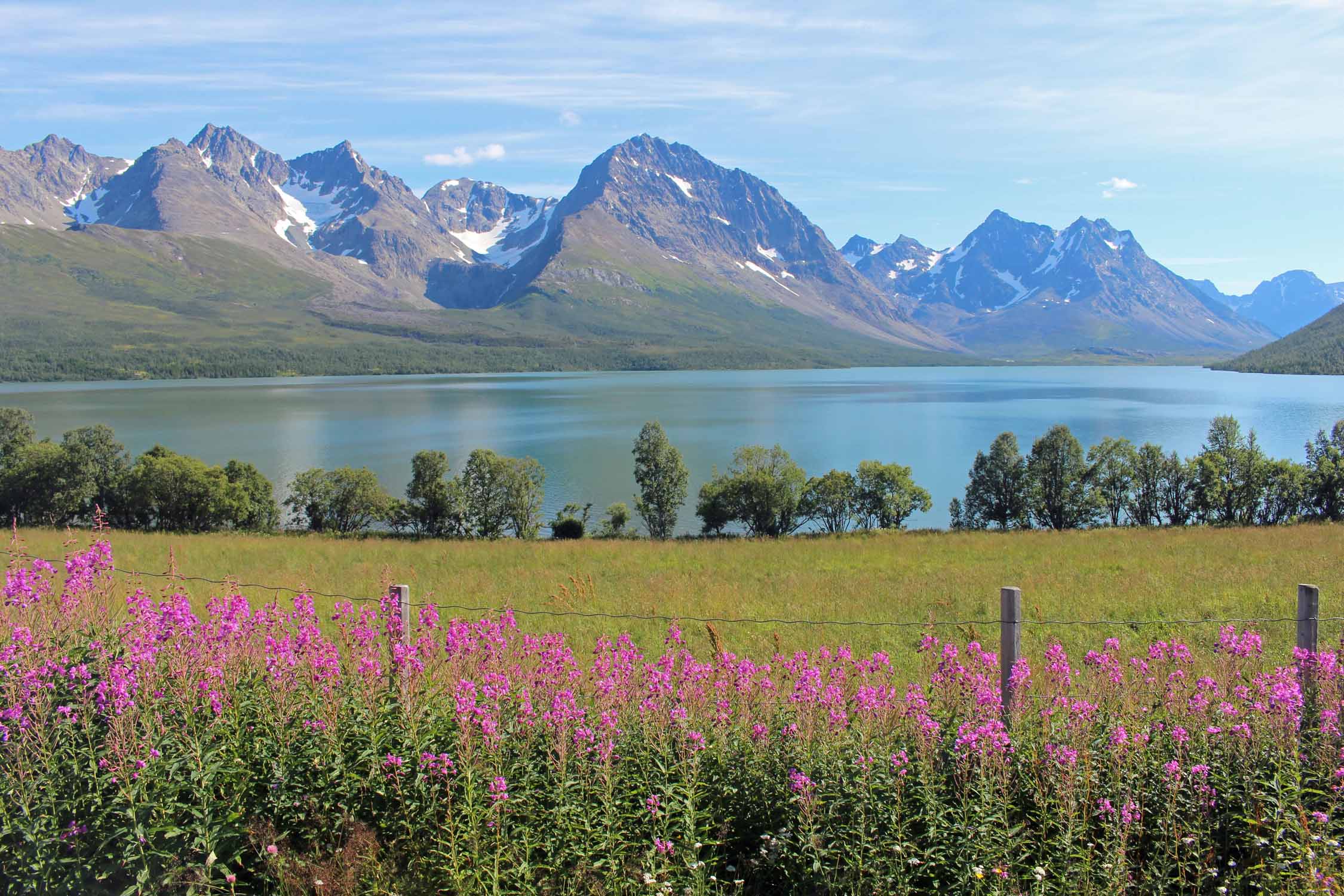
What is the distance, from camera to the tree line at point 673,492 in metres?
50.7

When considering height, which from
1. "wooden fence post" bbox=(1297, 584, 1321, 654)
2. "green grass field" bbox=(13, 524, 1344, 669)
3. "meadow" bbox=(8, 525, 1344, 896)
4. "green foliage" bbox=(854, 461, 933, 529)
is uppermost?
"wooden fence post" bbox=(1297, 584, 1321, 654)

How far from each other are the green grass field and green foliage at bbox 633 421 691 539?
25.9m

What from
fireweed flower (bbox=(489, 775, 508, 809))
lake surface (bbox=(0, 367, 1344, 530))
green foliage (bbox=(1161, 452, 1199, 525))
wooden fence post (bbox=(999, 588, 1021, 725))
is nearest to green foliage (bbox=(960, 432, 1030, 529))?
lake surface (bbox=(0, 367, 1344, 530))

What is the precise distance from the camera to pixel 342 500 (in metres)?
52.4

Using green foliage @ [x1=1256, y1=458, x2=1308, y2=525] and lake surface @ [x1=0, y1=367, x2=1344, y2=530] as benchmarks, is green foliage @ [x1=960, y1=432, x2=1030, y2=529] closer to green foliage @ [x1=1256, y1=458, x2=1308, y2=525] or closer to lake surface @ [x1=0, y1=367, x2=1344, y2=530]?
lake surface @ [x1=0, y1=367, x2=1344, y2=530]

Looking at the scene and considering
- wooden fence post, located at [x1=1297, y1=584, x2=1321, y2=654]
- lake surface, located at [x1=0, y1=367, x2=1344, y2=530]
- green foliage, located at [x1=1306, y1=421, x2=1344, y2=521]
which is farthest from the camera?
lake surface, located at [x1=0, y1=367, x2=1344, y2=530]

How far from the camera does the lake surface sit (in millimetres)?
82125

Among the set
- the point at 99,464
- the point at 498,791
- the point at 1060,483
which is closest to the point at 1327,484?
the point at 1060,483

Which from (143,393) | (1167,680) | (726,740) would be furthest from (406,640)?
(143,393)

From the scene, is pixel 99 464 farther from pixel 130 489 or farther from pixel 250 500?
pixel 250 500

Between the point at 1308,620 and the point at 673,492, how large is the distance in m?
47.4

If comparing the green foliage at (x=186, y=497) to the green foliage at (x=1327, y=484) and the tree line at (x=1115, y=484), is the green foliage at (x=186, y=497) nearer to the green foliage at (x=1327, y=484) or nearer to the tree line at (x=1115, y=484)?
the tree line at (x=1115, y=484)

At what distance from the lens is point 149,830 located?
450 centimetres

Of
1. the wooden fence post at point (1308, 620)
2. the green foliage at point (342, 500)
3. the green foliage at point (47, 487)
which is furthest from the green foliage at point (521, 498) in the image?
the wooden fence post at point (1308, 620)
